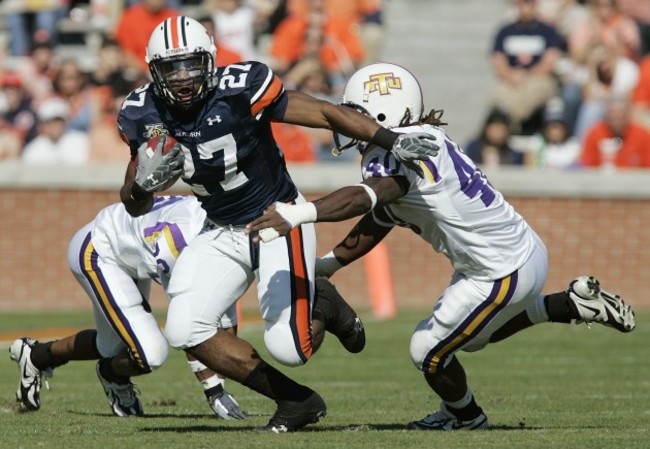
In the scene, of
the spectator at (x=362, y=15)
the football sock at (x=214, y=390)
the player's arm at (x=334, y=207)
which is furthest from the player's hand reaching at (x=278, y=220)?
the spectator at (x=362, y=15)

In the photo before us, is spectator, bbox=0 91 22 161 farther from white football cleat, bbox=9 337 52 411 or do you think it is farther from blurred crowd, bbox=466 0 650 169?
white football cleat, bbox=9 337 52 411

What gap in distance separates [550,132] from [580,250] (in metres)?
1.40

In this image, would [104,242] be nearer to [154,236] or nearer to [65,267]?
[154,236]

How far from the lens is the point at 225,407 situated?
774 centimetres

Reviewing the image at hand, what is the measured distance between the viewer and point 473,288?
6.93 meters

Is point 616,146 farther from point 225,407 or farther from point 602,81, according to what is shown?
point 225,407

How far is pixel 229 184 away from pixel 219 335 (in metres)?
0.75

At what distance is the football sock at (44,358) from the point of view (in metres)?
8.20

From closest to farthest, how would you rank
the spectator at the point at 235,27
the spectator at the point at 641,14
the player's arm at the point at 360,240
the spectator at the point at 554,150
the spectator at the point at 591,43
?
the player's arm at the point at 360,240 → the spectator at the point at 554,150 → the spectator at the point at 591,43 → the spectator at the point at 235,27 → the spectator at the point at 641,14

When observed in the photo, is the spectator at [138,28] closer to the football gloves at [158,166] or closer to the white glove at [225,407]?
the white glove at [225,407]

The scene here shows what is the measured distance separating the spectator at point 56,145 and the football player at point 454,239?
9741 millimetres

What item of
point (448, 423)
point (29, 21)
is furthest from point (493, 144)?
point (448, 423)

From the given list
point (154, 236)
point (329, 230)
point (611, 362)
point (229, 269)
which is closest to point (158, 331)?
point (154, 236)

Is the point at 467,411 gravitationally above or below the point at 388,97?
below
